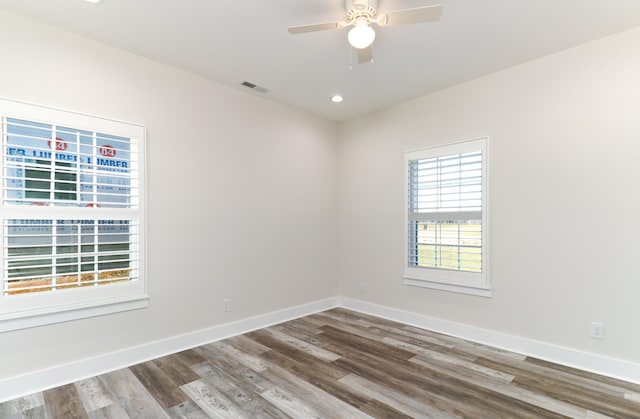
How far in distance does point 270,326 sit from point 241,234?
1.18 meters

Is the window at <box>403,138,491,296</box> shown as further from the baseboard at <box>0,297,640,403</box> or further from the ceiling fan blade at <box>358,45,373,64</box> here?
the ceiling fan blade at <box>358,45,373,64</box>

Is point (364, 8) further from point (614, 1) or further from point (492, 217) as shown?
point (492, 217)

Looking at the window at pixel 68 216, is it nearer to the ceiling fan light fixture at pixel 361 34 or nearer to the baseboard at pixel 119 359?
the baseboard at pixel 119 359

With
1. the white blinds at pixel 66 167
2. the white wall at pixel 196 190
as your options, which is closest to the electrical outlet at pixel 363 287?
the white wall at pixel 196 190

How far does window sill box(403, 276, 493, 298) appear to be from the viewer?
136 inches

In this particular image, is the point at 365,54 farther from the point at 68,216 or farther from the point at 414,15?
the point at 68,216

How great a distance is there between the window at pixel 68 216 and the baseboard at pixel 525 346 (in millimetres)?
2922

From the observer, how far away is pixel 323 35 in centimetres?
272

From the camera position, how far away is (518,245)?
3250mm

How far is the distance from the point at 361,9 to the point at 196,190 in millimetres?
2308

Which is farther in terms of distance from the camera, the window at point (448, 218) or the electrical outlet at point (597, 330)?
the window at point (448, 218)

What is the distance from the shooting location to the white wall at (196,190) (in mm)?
2600

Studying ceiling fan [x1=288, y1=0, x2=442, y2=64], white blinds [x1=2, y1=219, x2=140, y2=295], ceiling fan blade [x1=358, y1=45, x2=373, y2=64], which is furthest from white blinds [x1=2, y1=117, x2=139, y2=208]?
ceiling fan blade [x1=358, y1=45, x2=373, y2=64]

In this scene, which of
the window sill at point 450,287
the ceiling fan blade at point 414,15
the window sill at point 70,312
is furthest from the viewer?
the window sill at point 450,287
